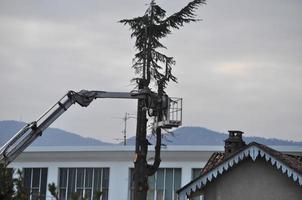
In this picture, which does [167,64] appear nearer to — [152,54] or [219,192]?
[152,54]

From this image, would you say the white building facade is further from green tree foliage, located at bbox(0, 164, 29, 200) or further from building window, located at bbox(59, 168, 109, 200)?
green tree foliage, located at bbox(0, 164, 29, 200)

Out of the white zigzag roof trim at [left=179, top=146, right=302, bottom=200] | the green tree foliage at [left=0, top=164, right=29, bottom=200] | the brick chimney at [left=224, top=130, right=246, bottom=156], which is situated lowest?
the green tree foliage at [left=0, top=164, right=29, bottom=200]

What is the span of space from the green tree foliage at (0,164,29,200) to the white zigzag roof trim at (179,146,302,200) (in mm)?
9953

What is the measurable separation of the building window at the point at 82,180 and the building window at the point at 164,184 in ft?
6.42

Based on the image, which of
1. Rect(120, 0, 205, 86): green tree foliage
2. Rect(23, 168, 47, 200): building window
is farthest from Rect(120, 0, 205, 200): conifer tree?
Rect(23, 168, 47, 200): building window

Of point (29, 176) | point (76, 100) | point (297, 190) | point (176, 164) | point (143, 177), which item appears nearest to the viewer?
point (297, 190)

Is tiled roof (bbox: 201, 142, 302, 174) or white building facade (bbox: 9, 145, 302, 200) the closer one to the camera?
tiled roof (bbox: 201, 142, 302, 174)

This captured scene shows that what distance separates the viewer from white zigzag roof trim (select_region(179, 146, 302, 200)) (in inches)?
1002

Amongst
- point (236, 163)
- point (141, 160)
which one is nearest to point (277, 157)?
point (236, 163)

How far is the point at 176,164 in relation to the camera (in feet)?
154

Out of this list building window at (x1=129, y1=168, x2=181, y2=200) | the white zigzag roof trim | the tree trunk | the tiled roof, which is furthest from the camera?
building window at (x1=129, y1=168, x2=181, y2=200)

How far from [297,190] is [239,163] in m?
2.19

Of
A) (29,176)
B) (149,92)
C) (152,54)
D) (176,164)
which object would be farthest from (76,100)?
(29,176)

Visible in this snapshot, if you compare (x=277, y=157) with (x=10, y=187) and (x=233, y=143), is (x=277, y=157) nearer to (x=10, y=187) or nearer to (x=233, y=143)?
(x=233, y=143)
